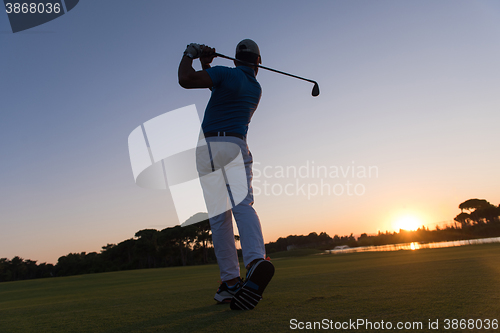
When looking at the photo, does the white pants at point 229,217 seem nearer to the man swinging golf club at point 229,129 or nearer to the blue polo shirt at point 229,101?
the man swinging golf club at point 229,129

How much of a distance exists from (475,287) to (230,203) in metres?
1.77

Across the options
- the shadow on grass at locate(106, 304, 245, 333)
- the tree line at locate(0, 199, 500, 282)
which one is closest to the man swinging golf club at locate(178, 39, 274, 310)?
the shadow on grass at locate(106, 304, 245, 333)

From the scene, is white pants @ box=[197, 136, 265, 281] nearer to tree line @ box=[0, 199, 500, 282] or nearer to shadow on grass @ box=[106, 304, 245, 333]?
shadow on grass @ box=[106, 304, 245, 333]

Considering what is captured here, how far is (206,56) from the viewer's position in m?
2.81

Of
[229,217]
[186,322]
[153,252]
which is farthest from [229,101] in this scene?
[153,252]

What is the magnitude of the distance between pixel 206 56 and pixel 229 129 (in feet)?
2.44

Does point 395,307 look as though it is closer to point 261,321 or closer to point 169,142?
point 261,321

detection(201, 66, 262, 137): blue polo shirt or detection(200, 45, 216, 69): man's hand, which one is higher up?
detection(200, 45, 216, 69): man's hand

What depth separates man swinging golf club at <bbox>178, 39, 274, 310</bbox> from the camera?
2346mm

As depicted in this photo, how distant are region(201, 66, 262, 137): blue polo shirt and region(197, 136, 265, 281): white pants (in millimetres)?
127

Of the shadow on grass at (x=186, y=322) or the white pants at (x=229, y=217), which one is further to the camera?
the white pants at (x=229, y=217)

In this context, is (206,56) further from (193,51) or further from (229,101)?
(229,101)

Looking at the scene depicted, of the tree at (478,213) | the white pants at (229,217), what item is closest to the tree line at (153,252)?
the tree at (478,213)

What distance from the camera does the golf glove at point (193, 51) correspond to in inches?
99.1
